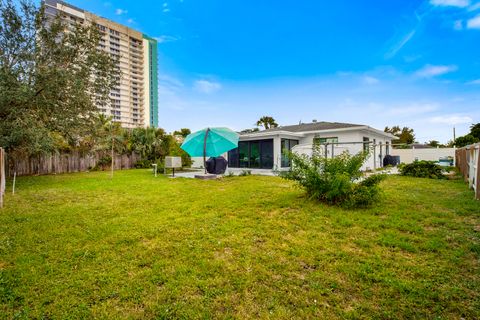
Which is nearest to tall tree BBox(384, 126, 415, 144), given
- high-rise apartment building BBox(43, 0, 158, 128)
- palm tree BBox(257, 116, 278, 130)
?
palm tree BBox(257, 116, 278, 130)

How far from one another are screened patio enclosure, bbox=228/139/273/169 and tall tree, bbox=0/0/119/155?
1043 cm

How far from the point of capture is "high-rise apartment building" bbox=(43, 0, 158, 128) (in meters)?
85.8

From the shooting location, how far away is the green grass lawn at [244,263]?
2.27 meters

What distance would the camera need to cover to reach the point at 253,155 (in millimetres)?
18062

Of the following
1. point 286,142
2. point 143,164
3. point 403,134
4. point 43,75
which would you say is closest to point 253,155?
point 286,142

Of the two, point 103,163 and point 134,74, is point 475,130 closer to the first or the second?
point 103,163

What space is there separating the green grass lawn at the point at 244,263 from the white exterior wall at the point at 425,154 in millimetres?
20172

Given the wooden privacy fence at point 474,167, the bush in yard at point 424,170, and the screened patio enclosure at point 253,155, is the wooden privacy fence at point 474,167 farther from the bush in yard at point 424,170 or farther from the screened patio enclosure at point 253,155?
the screened patio enclosure at point 253,155

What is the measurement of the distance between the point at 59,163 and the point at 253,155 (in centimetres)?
1411

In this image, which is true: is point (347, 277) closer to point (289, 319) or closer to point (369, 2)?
point (289, 319)

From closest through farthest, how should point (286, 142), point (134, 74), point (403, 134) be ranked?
point (286, 142) → point (403, 134) → point (134, 74)

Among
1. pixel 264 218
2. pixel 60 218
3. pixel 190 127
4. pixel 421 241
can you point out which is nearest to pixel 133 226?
pixel 60 218

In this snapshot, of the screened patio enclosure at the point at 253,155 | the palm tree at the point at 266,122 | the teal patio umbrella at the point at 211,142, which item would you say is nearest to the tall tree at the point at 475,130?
the palm tree at the point at 266,122

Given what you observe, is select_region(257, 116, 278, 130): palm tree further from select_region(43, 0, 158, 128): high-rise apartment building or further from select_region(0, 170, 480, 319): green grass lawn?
select_region(43, 0, 158, 128): high-rise apartment building
